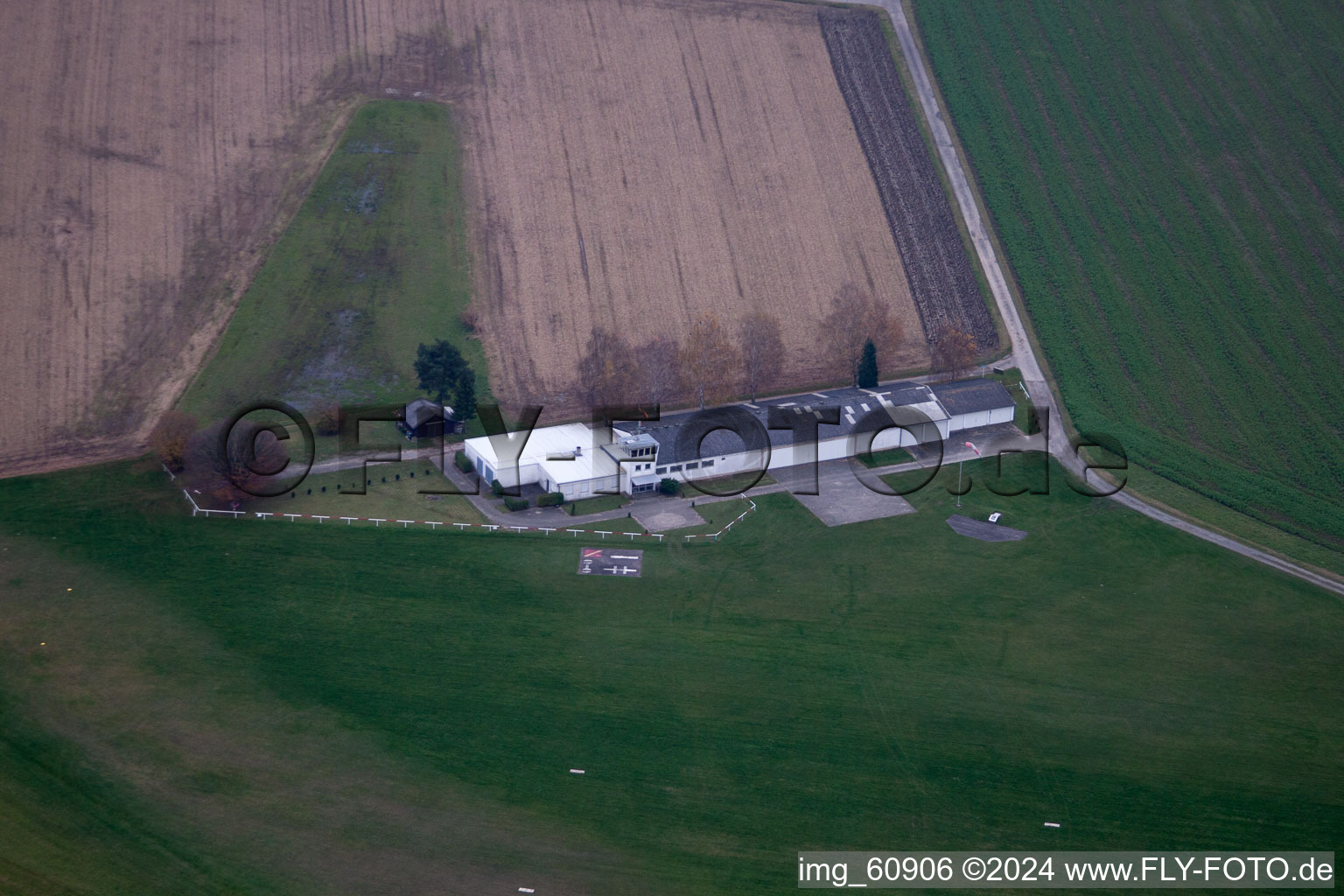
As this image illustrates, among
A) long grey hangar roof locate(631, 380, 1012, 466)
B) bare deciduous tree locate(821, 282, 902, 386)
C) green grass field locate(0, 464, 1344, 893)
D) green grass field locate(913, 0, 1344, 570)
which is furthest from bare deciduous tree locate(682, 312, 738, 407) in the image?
green grass field locate(913, 0, 1344, 570)

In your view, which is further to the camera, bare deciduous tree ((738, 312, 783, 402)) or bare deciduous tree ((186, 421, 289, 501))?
bare deciduous tree ((738, 312, 783, 402))

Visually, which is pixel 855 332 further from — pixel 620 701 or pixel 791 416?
pixel 620 701

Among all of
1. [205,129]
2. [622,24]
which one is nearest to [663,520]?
[205,129]

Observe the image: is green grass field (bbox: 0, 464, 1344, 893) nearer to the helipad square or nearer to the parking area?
the helipad square

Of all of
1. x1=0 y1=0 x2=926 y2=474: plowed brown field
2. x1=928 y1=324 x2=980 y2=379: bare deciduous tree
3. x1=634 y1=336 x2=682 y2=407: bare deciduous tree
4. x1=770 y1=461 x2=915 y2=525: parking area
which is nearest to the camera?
x1=770 y1=461 x2=915 y2=525: parking area

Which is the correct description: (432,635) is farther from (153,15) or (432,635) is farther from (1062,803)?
(153,15)

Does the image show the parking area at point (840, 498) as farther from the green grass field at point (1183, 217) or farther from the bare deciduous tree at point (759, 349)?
the green grass field at point (1183, 217)

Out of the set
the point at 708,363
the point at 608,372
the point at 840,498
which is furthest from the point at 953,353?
the point at 608,372

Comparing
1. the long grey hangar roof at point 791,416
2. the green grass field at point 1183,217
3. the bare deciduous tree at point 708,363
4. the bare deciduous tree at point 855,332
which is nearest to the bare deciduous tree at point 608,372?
the long grey hangar roof at point 791,416
